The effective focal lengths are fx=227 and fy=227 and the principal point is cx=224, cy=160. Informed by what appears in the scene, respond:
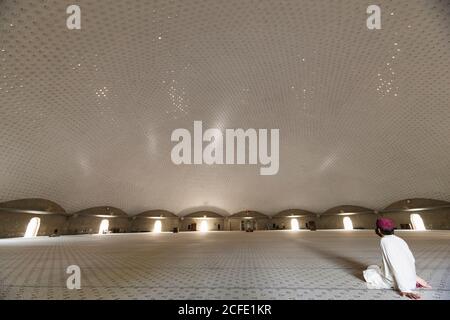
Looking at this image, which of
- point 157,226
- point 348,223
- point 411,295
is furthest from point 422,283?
point 157,226

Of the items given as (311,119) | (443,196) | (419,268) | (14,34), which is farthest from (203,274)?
(443,196)

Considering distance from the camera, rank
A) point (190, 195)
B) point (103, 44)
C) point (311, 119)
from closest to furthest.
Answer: point (103, 44), point (311, 119), point (190, 195)

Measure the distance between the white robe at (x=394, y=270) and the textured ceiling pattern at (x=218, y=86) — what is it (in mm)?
8997

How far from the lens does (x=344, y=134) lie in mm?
17453

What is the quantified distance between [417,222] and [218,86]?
3090 cm

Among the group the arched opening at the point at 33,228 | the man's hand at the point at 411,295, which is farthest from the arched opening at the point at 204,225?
the man's hand at the point at 411,295

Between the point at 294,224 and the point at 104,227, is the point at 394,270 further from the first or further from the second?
the point at 294,224

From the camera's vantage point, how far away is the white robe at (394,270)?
7.84 feet

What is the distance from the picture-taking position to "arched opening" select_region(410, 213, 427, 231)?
27.8 meters

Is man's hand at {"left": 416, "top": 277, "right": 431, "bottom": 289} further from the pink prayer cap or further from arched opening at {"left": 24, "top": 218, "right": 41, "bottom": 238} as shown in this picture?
arched opening at {"left": 24, "top": 218, "right": 41, "bottom": 238}

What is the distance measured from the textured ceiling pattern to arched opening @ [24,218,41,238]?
124 inches

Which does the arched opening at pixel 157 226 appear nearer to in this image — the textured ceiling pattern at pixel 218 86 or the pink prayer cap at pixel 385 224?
the textured ceiling pattern at pixel 218 86

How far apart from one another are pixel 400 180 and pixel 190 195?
24.5 metres
